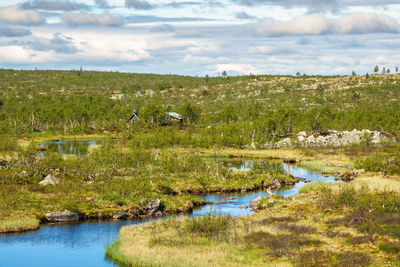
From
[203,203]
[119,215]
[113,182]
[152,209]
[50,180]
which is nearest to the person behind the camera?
[119,215]

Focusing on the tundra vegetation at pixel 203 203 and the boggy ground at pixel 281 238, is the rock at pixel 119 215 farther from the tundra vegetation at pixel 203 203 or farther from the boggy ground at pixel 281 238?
the boggy ground at pixel 281 238

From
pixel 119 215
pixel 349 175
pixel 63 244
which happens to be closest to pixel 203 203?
pixel 119 215

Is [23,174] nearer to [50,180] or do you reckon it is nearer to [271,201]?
[50,180]

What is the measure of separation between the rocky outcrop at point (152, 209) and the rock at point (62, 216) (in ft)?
26.8

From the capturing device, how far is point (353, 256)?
114 ft

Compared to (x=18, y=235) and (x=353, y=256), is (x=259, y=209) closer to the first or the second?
(x=353, y=256)

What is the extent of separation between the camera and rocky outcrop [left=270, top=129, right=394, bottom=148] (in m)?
136

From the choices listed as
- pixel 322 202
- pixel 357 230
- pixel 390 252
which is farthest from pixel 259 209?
pixel 390 252

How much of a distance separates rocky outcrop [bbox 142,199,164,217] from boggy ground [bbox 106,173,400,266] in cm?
772

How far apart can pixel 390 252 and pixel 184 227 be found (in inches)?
716

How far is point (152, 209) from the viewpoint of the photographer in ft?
184

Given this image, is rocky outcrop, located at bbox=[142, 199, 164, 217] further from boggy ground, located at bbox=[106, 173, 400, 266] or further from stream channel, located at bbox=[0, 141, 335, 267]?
boggy ground, located at bbox=[106, 173, 400, 266]

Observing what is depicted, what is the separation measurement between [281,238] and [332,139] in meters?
109

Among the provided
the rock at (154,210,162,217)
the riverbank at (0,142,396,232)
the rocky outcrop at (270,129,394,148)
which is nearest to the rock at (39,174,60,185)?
the riverbank at (0,142,396,232)
